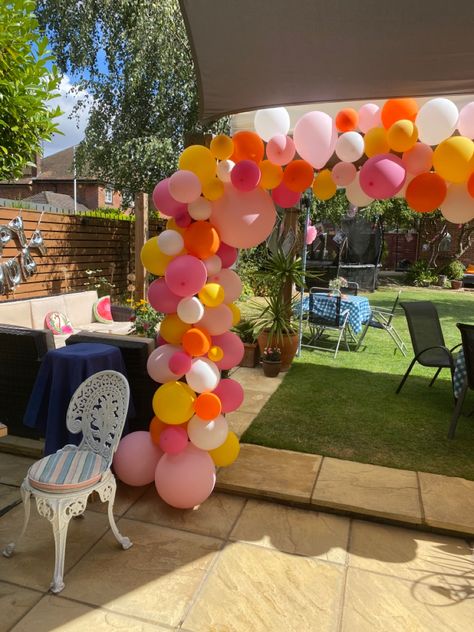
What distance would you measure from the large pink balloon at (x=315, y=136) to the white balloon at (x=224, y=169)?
1.42 feet

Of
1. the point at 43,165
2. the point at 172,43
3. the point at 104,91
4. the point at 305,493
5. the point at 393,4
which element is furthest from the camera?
the point at 43,165

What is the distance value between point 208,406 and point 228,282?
2.58 feet

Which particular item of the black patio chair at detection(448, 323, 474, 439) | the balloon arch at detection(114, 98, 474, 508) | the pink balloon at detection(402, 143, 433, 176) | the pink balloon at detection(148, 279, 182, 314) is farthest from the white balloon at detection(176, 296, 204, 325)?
the black patio chair at detection(448, 323, 474, 439)

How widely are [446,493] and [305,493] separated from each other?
0.94 metres

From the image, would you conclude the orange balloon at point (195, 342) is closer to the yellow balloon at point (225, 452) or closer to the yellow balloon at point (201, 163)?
the yellow balloon at point (225, 452)

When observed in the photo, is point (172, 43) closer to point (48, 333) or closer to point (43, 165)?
point (48, 333)

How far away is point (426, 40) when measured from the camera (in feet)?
6.36

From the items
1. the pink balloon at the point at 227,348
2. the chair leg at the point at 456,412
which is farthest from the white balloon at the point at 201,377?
the chair leg at the point at 456,412

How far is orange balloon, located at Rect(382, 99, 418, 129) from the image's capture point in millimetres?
2508

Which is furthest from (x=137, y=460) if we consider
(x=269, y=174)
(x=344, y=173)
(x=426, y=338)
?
(x=426, y=338)

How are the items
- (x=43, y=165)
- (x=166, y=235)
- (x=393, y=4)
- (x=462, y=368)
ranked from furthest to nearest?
1. (x=43, y=165)
2. (x=462, y=368)
3. (x=166, y=235)
4. (x=393, y=4)

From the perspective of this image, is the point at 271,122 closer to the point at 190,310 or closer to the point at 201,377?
the point at 190,310

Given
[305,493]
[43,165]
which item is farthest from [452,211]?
[43,165]

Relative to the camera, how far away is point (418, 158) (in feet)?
8.19
